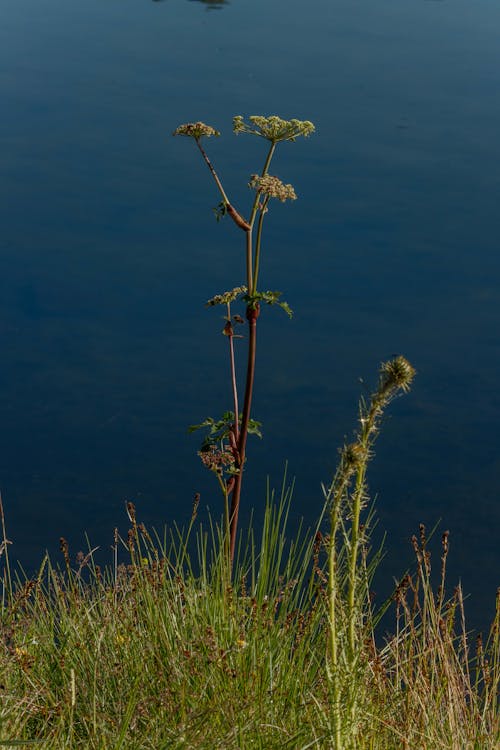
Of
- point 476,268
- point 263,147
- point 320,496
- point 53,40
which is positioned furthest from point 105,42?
point 320,496

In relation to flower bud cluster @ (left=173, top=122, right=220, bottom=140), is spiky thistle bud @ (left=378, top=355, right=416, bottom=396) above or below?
below

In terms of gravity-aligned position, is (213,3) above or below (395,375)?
above

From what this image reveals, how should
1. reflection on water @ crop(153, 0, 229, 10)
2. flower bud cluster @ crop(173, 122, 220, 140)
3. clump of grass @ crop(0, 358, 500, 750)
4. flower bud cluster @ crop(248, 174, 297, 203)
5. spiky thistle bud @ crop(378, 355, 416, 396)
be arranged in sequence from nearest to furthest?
spiky thistle bud @ crop(378, 355, 416, 396) → clump of grass @ crop(0, 358, 500, 750) → flower bud cluster @ crop(248, 174, 297, 203) → flower bud cluster @ crop(173, 122, 220, 140) → reflection on water @ crop(153, 0, 229, 10)

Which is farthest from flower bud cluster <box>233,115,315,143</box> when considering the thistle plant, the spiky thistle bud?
the spiky thistle bud

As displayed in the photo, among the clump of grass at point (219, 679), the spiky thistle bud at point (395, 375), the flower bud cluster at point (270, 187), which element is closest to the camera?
the spiky thistle bud at point (395, 375)

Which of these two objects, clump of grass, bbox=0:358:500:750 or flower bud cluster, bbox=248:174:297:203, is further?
flower bud cluster, bbox=248:174:297:203

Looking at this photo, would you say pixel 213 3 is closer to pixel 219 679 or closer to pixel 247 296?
pixel 247 296

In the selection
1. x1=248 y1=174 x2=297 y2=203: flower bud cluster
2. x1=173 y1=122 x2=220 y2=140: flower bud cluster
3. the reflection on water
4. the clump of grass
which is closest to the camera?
the clump of grass

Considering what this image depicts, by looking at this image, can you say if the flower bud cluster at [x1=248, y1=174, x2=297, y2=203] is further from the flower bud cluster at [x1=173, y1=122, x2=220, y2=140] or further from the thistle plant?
the flower bud cluster at [x1=173, y1=122, x2=220, y2=140]

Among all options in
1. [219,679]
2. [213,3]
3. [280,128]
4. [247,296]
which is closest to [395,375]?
[219,679]

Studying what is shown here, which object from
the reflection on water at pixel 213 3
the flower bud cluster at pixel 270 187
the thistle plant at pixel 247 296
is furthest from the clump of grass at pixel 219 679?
the reflection on water at pixel 213 3

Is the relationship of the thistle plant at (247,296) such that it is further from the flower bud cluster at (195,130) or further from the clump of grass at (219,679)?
the clump of grass at (219,679)

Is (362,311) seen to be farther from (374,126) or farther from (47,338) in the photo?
(374,126)

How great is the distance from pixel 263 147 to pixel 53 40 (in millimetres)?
3381
